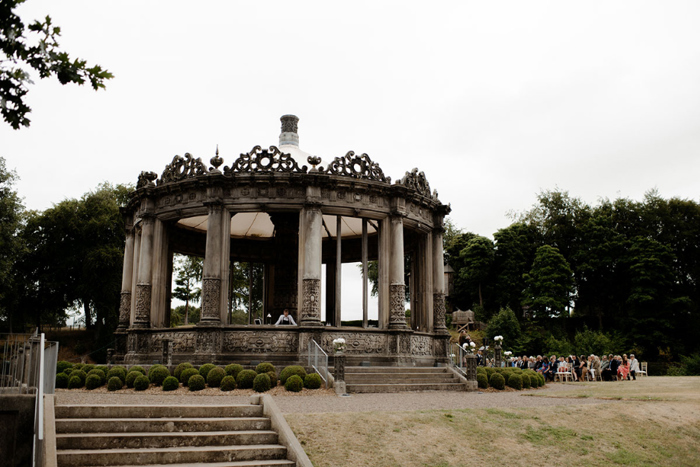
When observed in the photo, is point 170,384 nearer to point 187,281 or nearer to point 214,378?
point 214,378

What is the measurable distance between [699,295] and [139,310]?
49012 mm

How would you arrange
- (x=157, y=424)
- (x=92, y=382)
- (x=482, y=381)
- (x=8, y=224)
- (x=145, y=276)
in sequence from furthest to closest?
1. (x=8, y=224)
2. (x=145, y=276)
3. (x=482, y=381)
4. (x=92, y=382)
5. (x=157, y=424)

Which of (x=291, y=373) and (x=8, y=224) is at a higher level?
(x=8, y=224)

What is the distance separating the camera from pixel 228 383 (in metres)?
17.5

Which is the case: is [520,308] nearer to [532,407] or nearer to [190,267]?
[190,267]

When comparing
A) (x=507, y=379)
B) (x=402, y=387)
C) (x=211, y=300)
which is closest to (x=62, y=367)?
(x=211, y=300)

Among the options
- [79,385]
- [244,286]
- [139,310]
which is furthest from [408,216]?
[244,286]

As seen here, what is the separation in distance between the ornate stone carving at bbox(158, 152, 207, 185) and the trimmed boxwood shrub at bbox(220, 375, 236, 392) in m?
8.84

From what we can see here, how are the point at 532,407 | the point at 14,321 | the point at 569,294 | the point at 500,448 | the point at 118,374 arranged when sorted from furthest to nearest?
the point at 569,294 < the point at 14,321 < the point at 118,374 < the point at 532,407 < the point at 500,448

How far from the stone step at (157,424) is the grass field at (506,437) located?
0.87 metres

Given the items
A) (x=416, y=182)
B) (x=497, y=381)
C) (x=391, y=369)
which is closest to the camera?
(x=497, y=381)

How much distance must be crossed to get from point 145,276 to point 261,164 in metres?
6.63

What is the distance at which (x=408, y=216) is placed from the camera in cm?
2480

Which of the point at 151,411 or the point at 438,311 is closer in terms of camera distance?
the point at 151,411
